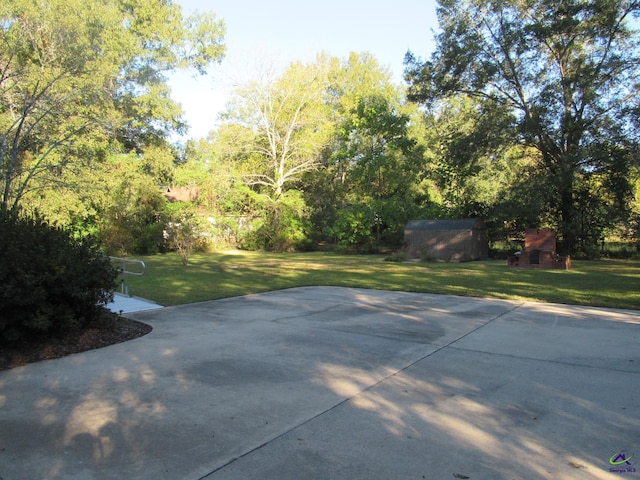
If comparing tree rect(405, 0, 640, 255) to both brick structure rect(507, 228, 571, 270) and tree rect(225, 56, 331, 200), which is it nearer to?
brick structure rect(507, 228, 571, 270)

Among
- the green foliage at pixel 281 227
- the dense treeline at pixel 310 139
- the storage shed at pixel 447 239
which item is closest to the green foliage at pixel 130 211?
the dense treeline at pixel 310 139

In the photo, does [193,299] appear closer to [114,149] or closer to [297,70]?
[114,149]

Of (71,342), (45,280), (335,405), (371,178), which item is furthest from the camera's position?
(371,178)

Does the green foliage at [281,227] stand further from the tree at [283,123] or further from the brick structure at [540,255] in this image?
the brick structure at [540,255]

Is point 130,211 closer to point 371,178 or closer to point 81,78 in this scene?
point 81,78

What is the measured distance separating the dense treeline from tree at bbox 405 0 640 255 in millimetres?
85

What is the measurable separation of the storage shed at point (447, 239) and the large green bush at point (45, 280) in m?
17.1

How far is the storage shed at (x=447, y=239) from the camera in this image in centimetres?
2106

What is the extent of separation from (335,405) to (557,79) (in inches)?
925

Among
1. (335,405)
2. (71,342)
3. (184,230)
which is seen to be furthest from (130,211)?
(335,405)

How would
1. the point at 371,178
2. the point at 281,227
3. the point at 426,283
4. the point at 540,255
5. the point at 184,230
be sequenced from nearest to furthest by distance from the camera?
the point at 426,283 < the point at 540,255 < the point at 184,230 < the point at 371,178 < the point at 281,227

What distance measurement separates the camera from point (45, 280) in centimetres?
565

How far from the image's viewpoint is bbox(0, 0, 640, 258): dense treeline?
60.3ft

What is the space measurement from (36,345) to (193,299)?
4206mm
